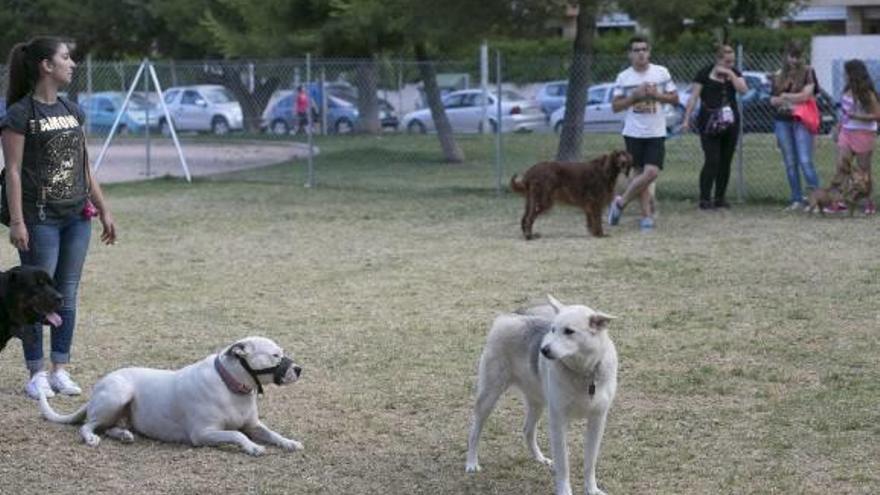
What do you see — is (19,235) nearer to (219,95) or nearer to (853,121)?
(853,121)

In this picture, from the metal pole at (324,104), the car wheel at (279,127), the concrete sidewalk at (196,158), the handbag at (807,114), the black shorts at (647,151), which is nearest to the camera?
the black shorts at (647,151)

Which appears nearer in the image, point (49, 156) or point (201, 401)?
point (201, 401)

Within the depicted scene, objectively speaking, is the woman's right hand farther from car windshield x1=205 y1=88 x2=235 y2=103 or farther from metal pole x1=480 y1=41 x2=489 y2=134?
car windshield x1=205 y1=88 x2=235 y2=103

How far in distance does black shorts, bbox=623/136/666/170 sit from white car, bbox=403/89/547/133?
10.9 meters

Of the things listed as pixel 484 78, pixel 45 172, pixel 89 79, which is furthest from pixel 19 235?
pixel 89 79

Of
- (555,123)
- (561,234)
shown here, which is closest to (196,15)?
(555,123)

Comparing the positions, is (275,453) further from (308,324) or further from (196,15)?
(196,15)

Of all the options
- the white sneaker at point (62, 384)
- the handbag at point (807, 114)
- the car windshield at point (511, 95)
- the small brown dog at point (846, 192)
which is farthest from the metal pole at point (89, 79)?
the white sneaker at point (62, 384)

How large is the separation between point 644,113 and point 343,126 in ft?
36.3

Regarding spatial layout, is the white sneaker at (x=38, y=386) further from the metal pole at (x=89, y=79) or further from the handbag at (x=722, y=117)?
the metal pole at (x=89, y=79)

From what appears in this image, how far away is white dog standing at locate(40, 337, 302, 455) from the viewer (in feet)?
19.3

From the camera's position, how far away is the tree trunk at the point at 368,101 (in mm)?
22125

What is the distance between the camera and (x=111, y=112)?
31.0 m

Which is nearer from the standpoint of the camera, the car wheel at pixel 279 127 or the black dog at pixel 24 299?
the black dog at pixel 24 299
